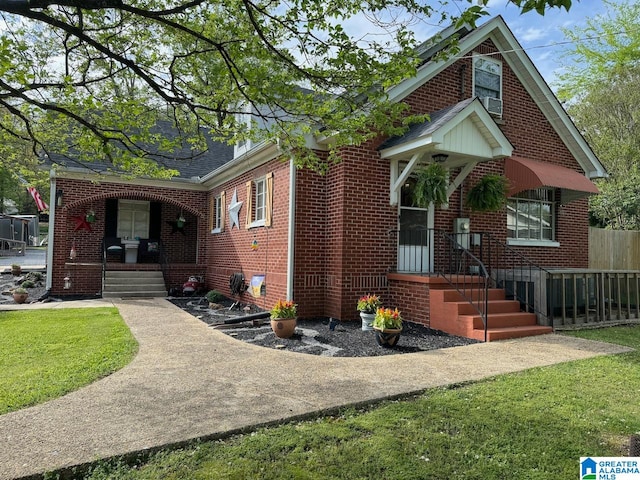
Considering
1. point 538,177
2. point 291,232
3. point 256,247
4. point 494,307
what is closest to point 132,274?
point 256,247

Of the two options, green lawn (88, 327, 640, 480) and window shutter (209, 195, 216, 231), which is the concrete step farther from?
green lawn (88, 327, 640, 480)

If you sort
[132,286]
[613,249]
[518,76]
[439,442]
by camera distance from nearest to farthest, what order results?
[439,442]
[518,76]
[132,286]
[613,249]

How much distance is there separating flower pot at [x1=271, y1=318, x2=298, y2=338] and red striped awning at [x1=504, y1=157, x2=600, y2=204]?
6.03 m

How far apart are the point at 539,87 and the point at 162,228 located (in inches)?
507

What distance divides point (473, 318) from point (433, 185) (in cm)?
256

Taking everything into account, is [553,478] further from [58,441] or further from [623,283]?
[623,283]

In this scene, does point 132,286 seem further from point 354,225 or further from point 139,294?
point 354,225

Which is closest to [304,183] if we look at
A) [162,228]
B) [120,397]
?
[120,397]

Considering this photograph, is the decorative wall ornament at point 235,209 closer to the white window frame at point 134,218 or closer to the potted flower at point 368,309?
the white window frame at point 134,218

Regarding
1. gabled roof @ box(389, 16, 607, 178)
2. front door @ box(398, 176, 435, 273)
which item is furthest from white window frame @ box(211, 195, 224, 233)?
gabled roof @ box(389, 16, 607, 178)

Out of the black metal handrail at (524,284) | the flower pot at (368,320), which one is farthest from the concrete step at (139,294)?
the black metal handrail at (524,284)

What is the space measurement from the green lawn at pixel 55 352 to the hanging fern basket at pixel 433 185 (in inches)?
223

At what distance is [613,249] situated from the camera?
13633 mm

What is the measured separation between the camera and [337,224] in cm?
877
